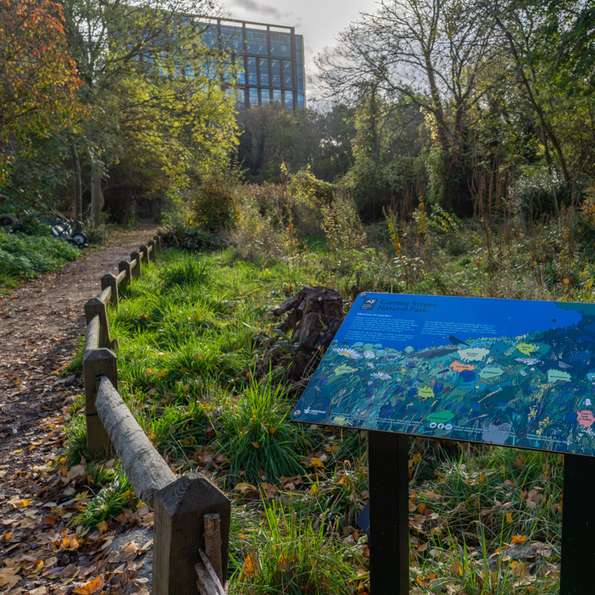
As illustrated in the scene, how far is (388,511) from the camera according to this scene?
2.10 metres

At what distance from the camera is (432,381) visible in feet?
6.65

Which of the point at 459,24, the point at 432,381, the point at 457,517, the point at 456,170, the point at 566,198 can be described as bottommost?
the point at 457,517

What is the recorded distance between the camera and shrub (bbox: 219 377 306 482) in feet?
12.5

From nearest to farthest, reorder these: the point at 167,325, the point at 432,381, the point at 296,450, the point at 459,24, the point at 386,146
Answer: the point at 432,381 < the point at 296,450 < the point at 167,325 < the point at 459,24 < the point at 386,146

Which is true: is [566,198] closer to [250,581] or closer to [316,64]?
[316,64]

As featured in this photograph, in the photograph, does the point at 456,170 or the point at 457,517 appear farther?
the point at 456,170

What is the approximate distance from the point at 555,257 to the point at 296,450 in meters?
6.04

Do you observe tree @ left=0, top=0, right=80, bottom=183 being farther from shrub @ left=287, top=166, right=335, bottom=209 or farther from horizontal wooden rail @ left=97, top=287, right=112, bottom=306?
shrub @ left=287, top=166, right=335, bottom=209

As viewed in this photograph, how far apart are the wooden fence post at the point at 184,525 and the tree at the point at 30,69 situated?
9.47 metres

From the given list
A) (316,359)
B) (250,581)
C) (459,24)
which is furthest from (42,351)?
(459,24)

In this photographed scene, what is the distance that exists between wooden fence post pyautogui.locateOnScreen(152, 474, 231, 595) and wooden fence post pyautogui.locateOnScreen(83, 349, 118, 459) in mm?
2290

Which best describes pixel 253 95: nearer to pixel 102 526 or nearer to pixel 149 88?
pixel 149 88

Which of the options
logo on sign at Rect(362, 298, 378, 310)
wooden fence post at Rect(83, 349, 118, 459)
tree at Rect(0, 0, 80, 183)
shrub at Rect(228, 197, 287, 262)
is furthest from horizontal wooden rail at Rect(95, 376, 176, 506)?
shrub at Rect(228, 197, 287, 262)

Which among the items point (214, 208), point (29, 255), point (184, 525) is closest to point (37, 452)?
point (184, 525)
